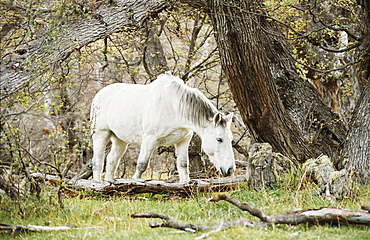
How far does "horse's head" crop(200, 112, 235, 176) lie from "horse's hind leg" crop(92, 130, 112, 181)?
2570 millimetres

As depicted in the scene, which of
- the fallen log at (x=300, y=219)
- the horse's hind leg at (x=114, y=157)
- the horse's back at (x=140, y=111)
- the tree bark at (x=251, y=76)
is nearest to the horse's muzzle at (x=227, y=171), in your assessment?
the tree bark at (x=251, y=76)

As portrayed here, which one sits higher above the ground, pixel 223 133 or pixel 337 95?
pixel 337 95

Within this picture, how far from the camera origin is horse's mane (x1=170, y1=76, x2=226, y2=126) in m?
8.06

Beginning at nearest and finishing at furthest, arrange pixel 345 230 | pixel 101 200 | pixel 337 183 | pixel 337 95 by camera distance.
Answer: pixel 345 230
pixel 337 183
pixel 101 200
pixel 337 95

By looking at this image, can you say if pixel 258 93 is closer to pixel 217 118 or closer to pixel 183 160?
pixel 217 118

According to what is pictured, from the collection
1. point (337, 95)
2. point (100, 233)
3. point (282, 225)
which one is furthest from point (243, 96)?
point (337, 95)

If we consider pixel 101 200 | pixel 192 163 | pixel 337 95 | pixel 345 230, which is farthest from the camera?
pixel 337 95

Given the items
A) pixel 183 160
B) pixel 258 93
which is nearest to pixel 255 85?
pixel 258 93

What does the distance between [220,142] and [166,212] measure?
7.53ft

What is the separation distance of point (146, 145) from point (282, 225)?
3.99 metres

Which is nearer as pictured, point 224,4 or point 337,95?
point 224,4

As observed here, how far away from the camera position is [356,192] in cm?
621

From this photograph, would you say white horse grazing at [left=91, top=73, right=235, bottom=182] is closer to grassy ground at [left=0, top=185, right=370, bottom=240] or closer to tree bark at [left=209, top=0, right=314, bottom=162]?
tree bark at [left=209, top=0, right=314, bottom=162]

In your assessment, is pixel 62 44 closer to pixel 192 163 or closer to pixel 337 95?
pixel 192 163
